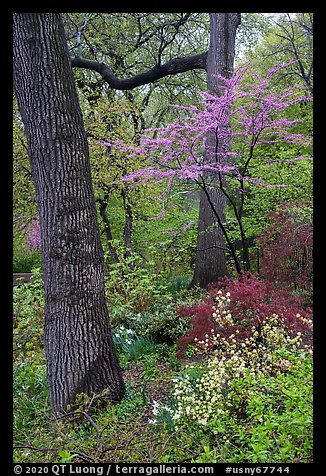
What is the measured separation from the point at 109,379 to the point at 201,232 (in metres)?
3.55

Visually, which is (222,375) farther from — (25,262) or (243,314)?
(25,262)

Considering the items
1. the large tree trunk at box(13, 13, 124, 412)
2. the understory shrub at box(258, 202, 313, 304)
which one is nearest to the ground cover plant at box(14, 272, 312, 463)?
the large tree trunk at box(13, 13, 124, 412)

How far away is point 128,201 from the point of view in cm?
813

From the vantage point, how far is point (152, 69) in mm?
7250

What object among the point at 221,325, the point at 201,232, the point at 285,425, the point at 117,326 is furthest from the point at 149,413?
the point at 201,232

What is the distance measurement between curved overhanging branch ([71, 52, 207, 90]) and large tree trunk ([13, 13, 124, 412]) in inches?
162

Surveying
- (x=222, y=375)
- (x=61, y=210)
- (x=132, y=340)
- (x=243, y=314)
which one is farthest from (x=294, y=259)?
(x=61, y=210)

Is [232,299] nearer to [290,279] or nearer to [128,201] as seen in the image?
[290,279]

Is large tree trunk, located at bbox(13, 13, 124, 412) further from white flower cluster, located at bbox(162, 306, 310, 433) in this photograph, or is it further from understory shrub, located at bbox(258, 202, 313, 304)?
understory shrub, located at bbox(258, 202, 313, 304)

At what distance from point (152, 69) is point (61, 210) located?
5178 millimetres

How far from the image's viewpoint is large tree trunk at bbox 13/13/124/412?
2.85 metres

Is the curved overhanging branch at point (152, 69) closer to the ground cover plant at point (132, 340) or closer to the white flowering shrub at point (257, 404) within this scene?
the ground cover plant at point (132, 340)

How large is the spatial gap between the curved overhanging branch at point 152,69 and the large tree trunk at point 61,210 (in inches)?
162

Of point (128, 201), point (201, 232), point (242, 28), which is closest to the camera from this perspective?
point (201, 232)
